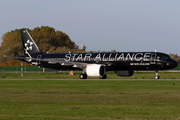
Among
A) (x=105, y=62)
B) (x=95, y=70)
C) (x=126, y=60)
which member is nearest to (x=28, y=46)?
(x=105, y=62)

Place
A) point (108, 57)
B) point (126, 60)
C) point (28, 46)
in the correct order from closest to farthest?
point (126, 60) < point (108, 57) < point (28, 46)

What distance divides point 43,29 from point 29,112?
133m

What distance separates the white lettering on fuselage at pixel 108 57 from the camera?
4775 cm

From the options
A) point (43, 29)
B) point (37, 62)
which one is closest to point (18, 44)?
point (43, 29)

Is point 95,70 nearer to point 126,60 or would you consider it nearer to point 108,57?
point 108,57

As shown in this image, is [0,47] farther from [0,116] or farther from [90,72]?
[0,116]

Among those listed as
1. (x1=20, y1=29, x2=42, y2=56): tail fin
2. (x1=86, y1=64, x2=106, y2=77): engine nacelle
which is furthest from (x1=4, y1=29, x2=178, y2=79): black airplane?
(x1=20, y1=29, x2=42, y2=56): tail fin

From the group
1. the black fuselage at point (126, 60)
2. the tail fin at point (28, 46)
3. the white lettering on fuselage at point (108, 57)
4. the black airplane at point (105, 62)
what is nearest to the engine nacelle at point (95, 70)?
the black airplane at point (105, 62)

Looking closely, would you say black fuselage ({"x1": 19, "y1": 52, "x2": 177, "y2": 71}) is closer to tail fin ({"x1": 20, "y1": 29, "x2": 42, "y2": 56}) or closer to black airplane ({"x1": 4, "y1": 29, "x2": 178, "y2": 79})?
black airplane ({"x1": 4, "y1": 29, "x2": 178, "y2": 79})

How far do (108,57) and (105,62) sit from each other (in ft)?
2.94

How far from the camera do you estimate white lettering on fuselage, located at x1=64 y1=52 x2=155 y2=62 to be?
4775 centimetres

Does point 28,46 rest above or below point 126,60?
above

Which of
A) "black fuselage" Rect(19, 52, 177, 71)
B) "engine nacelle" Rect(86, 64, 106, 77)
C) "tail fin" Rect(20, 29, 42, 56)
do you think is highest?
"tail fin" Rect(20, 29, 42, 56)

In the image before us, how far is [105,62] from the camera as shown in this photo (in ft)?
166
